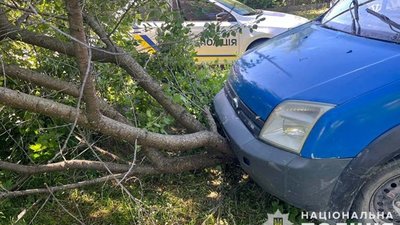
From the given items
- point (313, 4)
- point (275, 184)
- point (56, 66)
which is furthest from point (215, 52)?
point (313, 4)

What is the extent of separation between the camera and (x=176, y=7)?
3.57 m

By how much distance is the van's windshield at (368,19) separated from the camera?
114 inches

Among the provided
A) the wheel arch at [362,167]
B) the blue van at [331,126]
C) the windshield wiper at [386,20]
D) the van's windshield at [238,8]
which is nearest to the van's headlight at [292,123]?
the blue van at [331,126]

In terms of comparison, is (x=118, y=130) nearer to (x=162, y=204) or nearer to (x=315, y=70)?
(x=162, y=204)

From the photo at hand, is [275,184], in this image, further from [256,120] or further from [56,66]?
[56,66]

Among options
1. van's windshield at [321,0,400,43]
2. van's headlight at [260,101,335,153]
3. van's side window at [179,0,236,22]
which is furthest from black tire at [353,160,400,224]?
van's side window at [179,0,236,22]

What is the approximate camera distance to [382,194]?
2549mm

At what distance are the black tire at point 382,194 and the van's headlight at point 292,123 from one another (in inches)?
18.2

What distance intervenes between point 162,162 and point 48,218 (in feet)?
2.97

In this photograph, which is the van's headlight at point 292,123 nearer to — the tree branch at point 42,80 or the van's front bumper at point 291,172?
the van's front bumper at point 291,172

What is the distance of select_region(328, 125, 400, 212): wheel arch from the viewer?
2.34 m

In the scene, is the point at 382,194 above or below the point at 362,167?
below

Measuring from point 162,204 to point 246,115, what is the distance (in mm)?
940

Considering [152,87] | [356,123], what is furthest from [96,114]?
[356,123]
